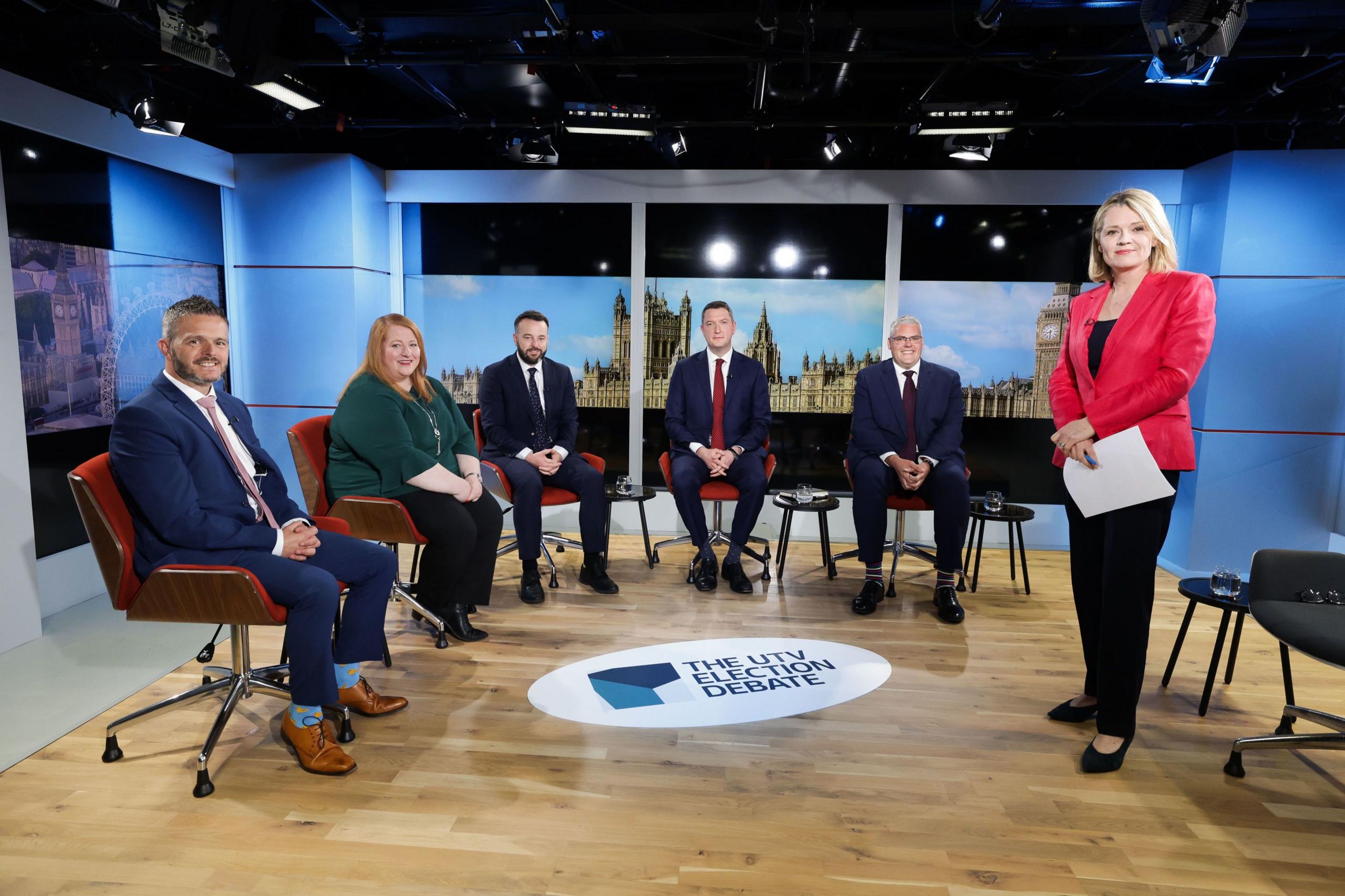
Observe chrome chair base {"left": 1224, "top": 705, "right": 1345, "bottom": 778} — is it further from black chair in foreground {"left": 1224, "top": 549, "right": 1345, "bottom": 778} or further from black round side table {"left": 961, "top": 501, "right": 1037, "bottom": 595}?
black round side table {"left": 961, "top": 501, "right": 1037, "bottom": 595}

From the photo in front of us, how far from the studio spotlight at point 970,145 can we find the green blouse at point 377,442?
12.4ft

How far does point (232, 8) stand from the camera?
12.0ft

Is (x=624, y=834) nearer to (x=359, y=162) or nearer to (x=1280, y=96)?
(x=359, y=162)

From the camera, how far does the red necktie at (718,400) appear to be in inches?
195

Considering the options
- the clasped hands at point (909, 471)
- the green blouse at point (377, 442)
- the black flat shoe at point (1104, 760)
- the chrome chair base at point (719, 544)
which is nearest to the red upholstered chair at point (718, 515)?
the chrome chair base at point (719, 544)

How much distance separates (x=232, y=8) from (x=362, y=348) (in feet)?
7.99

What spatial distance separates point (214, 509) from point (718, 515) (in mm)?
3225

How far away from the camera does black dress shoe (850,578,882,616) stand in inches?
166

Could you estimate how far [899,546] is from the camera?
488 cm

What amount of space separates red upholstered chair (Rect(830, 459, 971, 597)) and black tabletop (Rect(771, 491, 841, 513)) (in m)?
0.16

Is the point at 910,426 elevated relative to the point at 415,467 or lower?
elevated

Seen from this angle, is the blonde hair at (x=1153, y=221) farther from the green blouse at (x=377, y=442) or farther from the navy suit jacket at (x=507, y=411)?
the navy suit jacket at (x=507, y=411)

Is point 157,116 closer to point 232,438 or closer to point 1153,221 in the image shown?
point 232,438

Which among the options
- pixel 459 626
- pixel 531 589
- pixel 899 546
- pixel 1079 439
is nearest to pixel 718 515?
pixel 899 546
